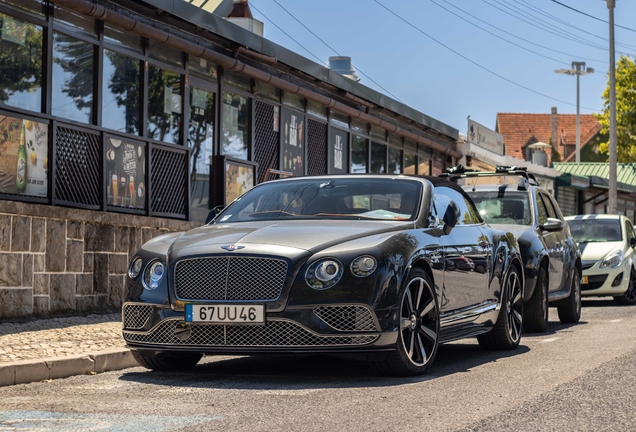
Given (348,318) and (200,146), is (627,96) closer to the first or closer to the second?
(200,146)

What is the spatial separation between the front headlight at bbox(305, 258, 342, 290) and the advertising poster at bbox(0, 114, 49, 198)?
560cm

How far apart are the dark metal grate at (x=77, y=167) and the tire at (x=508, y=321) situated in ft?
17.9

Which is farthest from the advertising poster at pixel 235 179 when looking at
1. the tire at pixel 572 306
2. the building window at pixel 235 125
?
the tire at pixel 572 306

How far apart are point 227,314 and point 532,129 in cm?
9811

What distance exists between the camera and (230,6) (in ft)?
68.8

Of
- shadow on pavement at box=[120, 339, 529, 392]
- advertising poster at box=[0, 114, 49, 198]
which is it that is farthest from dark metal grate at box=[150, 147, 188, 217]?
shadow on pavement at box=[120, 339, 529, 392]

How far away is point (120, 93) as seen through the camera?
14.5m

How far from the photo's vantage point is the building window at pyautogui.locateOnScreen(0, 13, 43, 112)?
476 inches

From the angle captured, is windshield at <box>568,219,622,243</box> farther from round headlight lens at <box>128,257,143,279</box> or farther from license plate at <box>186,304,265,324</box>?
license plate at <box>186,304,265,324</box>

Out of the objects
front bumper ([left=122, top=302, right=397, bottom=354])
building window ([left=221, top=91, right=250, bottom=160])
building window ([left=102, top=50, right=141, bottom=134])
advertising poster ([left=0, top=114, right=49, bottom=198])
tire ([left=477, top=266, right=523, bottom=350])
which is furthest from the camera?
building window ([left=221, top=91, right=250, bottom=160])

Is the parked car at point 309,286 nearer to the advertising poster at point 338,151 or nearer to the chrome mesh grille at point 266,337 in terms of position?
the chrome mesh grille at point 266,337

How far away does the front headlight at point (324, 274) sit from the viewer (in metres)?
7.34

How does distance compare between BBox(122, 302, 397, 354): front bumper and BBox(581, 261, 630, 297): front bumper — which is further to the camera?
BBox(581, 261, 630, 297): front bumper

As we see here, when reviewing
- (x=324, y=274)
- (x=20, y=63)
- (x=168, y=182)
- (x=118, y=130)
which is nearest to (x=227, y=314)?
(x=324, y=274)
